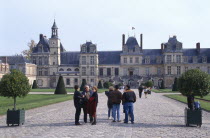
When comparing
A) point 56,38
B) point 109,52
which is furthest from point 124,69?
point 56,38

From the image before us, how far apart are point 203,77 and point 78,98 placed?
182 inches

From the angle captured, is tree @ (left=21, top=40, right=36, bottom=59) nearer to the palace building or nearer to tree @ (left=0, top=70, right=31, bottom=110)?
the palace building

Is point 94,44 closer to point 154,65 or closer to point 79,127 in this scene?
point 154,65

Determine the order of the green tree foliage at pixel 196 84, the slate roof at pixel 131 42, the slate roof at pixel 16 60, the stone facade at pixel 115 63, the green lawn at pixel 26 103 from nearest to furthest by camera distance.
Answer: the green tree foliage at pixel 196 84, the green lawn at pixel 26 103, the slate roof at pixel 16 60, the stone facade at pixel 115 63, the slate roof at pixel 131 42

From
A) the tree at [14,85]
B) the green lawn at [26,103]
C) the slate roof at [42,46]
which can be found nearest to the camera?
the tree at [14,85]

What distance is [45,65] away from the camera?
A: 6781cm

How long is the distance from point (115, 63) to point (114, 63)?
0.21m

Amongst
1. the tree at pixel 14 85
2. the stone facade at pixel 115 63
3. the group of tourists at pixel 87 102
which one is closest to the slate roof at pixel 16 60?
the stone facade at pixel 115 63

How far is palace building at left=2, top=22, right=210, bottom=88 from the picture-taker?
65.9 metres

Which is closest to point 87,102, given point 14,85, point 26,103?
point 14,85

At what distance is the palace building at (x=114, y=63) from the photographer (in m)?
65.9

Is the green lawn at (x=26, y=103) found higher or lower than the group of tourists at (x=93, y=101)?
lower

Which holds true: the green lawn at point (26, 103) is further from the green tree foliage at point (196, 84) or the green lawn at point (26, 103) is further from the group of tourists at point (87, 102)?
the green tree foliage at point (196, 84)

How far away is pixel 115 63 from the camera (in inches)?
2694
